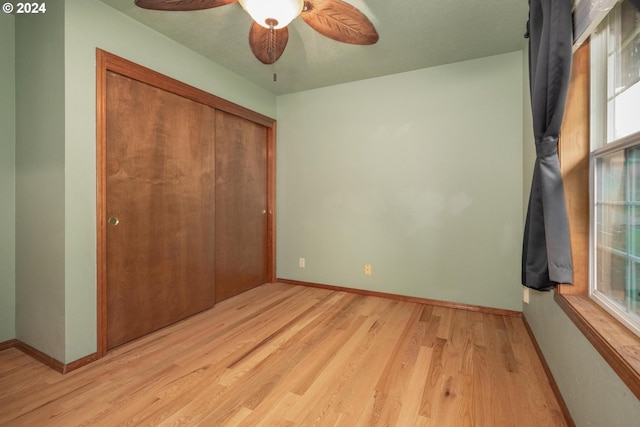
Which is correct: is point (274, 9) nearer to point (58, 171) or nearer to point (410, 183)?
point (58, 171)

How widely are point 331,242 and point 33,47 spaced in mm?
2888

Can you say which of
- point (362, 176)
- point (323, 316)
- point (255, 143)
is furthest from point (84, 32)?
point (323, 316)

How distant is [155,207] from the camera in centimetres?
219

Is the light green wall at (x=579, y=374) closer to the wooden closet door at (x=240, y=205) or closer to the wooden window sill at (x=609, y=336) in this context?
the wooden window sill at (x=609, y=336)

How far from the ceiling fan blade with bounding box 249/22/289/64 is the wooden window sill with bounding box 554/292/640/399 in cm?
211

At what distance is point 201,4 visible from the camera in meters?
A: 1.44

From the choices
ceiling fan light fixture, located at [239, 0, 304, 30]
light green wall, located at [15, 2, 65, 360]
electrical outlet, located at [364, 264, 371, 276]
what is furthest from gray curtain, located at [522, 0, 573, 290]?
light green wall, located at [15, 2, 65, 360]

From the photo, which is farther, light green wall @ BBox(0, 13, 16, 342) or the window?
light green wall @ BBox(0, 13, 16, 342)

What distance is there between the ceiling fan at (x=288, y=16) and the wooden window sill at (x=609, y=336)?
5.66 ft

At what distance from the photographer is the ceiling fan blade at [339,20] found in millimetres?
1439

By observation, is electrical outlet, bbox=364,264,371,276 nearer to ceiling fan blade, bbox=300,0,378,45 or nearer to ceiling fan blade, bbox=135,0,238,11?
ceiling fan blade, bbox=300,0,378,45

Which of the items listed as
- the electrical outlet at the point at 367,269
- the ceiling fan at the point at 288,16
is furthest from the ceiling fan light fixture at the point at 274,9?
the electrical outlet at the point at 367,269

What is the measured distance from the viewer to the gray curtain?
1222mm

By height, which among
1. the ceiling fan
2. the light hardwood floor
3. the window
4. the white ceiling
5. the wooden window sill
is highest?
the white ceiling
